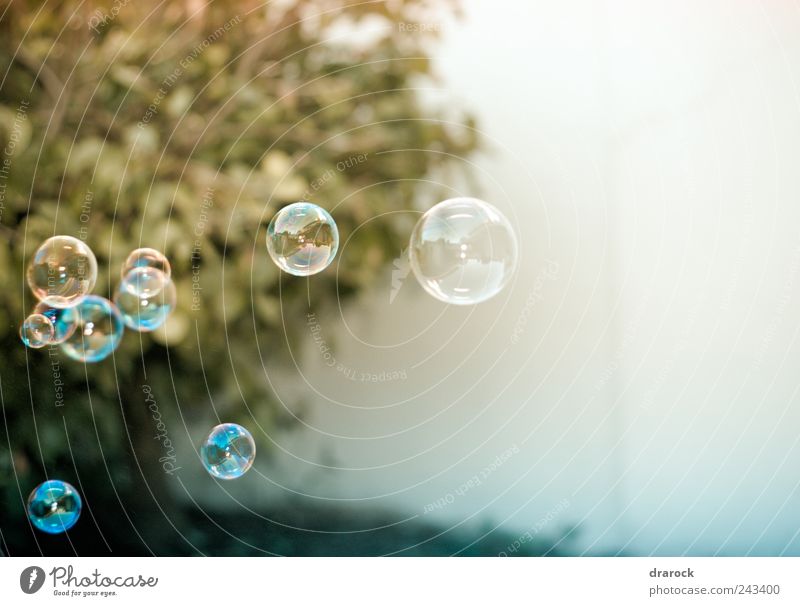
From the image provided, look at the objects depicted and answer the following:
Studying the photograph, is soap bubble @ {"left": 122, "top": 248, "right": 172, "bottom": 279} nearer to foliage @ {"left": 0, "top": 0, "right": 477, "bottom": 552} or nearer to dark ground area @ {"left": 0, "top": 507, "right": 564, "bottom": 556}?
foliage @ {"left": 0, "top": 0, "right": 477, "bottom": 552}

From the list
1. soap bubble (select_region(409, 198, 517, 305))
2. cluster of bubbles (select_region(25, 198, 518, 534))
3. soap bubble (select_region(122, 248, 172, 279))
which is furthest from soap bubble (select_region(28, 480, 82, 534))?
soap bubble (select_region(409, 198, 517, 305))

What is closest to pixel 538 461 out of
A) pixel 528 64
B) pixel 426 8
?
pixel 528 64

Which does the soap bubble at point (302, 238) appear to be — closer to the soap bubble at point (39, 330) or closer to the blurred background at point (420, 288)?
the blurred background at point (420, 288)

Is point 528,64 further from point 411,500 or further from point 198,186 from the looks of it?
point 411,500

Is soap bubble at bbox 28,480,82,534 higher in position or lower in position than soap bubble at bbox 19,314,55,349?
lower

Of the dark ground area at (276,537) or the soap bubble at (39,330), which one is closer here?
the soap bubble at (39,330)

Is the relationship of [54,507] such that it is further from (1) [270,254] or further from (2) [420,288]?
(2) [420,288]

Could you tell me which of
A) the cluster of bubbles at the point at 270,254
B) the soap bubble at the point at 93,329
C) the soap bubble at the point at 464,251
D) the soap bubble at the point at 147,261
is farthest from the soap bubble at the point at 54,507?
the soap bubble at the point at 464,251
